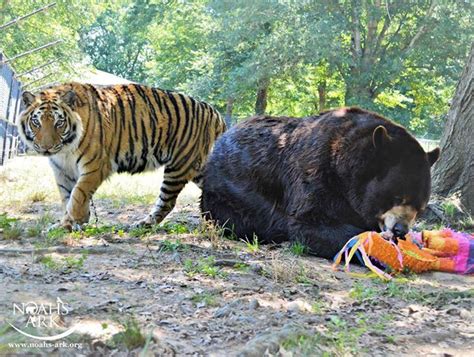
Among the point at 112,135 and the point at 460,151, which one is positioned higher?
the point at 460,151

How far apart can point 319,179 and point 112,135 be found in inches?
101

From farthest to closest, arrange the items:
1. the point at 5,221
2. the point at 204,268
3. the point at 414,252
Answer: the point at 5,221 → the point at 414,252 → the point at 204,268

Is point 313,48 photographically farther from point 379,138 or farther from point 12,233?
point 12,233

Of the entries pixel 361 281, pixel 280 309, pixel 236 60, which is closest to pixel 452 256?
pixel 361 281

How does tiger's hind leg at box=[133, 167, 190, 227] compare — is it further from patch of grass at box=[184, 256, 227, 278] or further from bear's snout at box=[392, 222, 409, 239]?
bear's snout at box=[392, 222, 409, 239]

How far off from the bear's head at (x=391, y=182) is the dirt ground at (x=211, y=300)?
593mm

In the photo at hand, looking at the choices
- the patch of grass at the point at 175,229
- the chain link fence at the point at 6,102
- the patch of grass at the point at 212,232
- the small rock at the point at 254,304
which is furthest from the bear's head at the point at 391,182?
the chain link fence at the point at 6,102

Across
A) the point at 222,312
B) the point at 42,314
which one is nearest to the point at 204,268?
the point at 222,312

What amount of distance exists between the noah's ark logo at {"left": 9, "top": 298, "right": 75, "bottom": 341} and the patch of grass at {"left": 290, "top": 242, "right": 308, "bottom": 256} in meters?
2.56

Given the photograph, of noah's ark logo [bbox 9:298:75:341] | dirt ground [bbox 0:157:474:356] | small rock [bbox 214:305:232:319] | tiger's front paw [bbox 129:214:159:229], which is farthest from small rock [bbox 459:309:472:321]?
tiger's front paw [bbox 129:214:159:229]

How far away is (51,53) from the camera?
27.2m

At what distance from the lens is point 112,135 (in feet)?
22.4

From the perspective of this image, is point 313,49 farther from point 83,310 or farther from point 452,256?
point 83,310

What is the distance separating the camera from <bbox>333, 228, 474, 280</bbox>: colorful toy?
4.77 m
